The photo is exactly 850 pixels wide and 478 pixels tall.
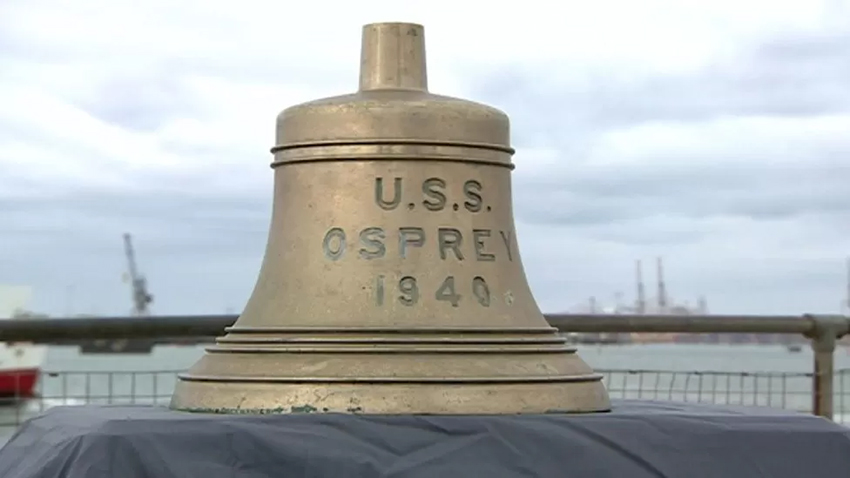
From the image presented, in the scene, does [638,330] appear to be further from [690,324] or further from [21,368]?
[21,368]

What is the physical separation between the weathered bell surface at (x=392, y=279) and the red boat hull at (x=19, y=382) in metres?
2.94

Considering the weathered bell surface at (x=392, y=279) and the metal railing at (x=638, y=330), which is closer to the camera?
the weathered bell surface at (x=392, y=279)

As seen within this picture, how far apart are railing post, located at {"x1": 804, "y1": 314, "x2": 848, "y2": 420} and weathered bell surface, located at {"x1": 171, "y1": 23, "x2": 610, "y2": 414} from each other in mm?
2415

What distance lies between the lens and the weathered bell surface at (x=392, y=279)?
11.4 feet

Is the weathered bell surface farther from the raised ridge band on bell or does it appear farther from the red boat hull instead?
the red boat hull

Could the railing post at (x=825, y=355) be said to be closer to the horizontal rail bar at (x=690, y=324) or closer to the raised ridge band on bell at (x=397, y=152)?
the horizontal rail bar at (x=690, y=324)

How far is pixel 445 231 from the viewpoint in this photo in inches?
147

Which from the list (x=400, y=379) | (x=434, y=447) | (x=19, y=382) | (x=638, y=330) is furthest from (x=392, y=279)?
(x=19, y=382)

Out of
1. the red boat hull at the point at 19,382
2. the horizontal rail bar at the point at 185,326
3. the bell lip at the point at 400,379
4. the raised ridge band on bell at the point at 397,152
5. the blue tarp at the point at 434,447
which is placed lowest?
the blue tarp at the point at 434,447

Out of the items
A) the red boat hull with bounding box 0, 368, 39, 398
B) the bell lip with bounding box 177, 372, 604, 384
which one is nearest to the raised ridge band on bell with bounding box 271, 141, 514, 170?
the bell lip with bounding box 177, 372, 604, 384

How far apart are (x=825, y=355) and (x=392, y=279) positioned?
2.87 m

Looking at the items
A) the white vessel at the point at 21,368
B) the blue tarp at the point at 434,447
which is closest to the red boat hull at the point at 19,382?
the white vessel at the point at 21,368

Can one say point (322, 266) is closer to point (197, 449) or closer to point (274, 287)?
point (274, 287)

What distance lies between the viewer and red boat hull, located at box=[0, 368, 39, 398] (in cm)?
664
